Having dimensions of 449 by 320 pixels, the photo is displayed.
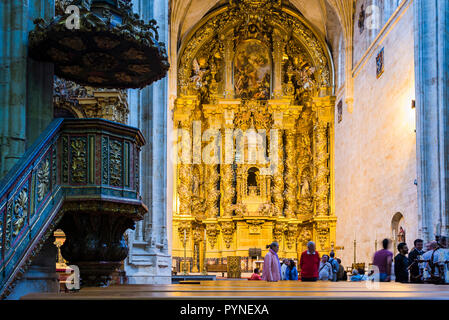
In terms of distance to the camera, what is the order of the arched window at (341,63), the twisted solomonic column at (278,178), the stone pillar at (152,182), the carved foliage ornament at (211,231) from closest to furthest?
1. the stone pillar at (152,182)
2. the arched window at (341,63)
3. the carved foliage ornament at (211,231)
4. the twisted solomonic column at (278,178)

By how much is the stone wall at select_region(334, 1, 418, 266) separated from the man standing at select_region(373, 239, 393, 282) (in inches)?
255

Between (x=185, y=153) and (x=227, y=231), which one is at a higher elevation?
(x=185, y=153)

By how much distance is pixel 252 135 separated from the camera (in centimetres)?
2756

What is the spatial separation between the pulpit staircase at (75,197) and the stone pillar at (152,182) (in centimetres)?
523

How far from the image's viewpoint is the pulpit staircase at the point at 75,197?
16.1 ft

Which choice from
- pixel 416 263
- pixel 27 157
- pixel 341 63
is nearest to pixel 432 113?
pixel 416 263

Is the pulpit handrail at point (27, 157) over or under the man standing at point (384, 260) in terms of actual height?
over

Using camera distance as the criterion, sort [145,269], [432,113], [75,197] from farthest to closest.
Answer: [432,113], [145,269], [75,197]

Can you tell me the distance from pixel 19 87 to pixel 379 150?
1547 cm

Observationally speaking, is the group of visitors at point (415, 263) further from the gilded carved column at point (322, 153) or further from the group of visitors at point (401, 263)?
the gilded carved column at point (322, 153)

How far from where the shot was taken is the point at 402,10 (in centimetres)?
1791

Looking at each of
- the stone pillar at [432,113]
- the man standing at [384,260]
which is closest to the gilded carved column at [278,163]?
the stone pillar at [432,113]

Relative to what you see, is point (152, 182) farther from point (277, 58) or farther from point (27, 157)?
point (277, 58)
